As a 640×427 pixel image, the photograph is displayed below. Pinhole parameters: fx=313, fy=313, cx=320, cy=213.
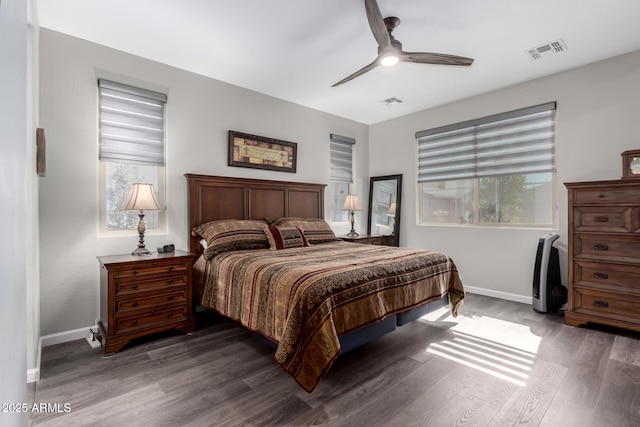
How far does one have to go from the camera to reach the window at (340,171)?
5238mm

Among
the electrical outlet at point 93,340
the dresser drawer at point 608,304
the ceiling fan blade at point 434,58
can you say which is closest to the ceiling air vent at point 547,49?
the ceiling fan blade at point 434,58

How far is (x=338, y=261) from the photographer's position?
2.62 meters

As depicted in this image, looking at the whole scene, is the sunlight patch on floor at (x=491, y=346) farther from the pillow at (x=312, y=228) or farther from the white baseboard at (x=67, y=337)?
the white baseboard at (x=67, y=337)

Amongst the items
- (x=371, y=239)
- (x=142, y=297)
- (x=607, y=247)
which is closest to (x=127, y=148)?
(x=142, y=297)

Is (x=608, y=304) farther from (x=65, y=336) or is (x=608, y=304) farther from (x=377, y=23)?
(x=65, y=336)

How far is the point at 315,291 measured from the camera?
199cm

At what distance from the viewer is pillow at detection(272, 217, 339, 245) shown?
3.96m

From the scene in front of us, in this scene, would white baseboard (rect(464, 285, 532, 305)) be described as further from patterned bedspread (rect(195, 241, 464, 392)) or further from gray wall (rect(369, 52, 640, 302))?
patterned bedspread (rect(195, 241, 464, 392))

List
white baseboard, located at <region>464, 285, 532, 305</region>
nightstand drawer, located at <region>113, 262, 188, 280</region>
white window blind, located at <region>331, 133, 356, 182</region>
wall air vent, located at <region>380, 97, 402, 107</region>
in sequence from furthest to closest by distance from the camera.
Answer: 1. white window blind, located at <region>331, 133, 356, 182</region>
2. wall air vent, located at <region>380, 97, 402, 107</region>
3. white baseboard, located at <region>464, 285, 532, 305</region>
4. nightstand drawer, located at <region>113, 262, 188, 280</region>

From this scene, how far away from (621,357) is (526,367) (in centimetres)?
85

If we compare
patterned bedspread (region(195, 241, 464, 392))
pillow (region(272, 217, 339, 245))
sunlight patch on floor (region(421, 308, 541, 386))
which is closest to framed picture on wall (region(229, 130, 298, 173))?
pillow (region(272, 217, 339, 245))

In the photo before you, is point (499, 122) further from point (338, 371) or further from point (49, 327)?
point (49, 327)

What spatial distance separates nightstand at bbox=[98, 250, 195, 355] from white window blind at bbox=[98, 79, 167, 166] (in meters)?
1.06

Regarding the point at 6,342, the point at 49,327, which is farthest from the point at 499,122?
the point at 49,327
